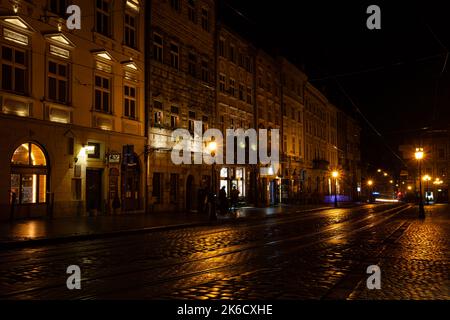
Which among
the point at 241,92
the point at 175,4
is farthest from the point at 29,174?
the point at 241,92

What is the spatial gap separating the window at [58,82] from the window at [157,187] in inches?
357

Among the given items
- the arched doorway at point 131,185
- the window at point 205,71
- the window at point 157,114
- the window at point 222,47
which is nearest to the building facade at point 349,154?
the window at point 222,47

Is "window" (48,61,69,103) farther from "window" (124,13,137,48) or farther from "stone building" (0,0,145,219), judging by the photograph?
"window" (124,13,137,48)

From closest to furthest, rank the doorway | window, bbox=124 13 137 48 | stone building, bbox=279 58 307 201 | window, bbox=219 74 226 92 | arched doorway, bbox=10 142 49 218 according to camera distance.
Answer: arched doorway, bbox=10 142 49 218
the doorway
window, bbox=124 13 137 48
window, bbox=219 74 226 92
stone building, bbox=279 58 307 201

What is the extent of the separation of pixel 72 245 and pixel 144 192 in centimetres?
1590

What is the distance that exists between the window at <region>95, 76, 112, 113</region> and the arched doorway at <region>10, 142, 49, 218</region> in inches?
190

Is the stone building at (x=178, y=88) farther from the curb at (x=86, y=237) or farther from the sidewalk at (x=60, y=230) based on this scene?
the sidewalk at (x=60, y=230)

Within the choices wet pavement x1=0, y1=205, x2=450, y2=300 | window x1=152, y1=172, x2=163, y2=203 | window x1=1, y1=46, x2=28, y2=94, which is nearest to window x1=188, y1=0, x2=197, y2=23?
window x1=152, y1=172, x2=163, y2=203

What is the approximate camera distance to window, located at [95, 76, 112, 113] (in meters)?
28.2

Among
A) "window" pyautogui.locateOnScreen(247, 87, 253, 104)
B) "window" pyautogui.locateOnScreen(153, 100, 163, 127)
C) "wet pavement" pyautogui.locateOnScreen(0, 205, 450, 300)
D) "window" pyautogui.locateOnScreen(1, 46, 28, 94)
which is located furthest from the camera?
"window" pyautogui.locateOnScreen(247, 87, 253, 104)

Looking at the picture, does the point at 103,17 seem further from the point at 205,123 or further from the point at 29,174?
the point at 205,123

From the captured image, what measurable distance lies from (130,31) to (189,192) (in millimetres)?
11883

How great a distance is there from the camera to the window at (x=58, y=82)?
24.9m
